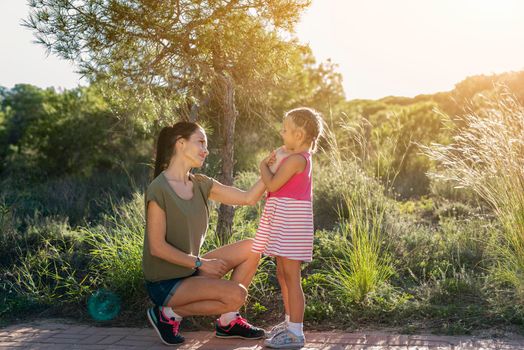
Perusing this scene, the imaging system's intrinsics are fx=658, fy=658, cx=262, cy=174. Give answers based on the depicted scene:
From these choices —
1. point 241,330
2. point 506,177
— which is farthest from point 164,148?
point 506,177

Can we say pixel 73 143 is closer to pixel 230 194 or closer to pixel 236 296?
pixel 230 194

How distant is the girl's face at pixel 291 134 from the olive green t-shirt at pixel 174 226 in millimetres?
714

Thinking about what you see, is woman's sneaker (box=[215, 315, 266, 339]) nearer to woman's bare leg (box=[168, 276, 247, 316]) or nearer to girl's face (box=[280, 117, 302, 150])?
woman's bare leg (box=[168, 276, 247, 316])

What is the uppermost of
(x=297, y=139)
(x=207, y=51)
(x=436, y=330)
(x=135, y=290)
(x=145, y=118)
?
(x=207, y=51)

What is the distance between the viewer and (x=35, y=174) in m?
14.4

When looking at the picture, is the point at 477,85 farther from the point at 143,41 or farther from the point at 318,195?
the point at 143,41

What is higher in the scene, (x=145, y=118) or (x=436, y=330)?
(x=145, y=118)

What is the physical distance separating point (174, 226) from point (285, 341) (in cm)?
99

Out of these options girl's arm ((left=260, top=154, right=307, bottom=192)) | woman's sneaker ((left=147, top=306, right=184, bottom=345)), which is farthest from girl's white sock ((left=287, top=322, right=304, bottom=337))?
girl's arm ((left=260, top=154, right=307, bottom=192))

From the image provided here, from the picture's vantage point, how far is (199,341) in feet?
14.0

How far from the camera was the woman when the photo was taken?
4102 mm

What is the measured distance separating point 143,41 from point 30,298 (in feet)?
8.05

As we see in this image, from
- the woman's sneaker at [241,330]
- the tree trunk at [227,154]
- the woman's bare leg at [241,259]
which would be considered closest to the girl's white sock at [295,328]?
the woman's sneaker at [241,330]

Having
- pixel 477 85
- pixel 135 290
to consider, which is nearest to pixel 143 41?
pixel 135 290
